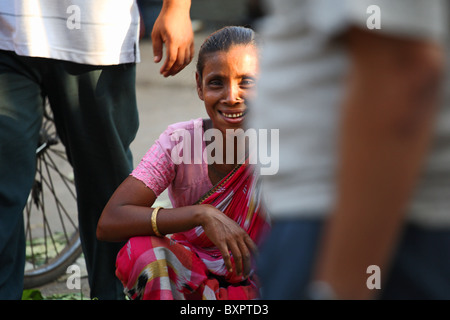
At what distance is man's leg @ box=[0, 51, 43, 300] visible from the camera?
2.23 metres

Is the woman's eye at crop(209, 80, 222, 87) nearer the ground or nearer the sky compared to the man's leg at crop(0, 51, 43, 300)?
nearer the sky

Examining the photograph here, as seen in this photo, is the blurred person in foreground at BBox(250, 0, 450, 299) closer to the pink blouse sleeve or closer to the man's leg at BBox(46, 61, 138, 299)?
the pink blouse sleeve

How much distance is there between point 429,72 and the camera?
805 millimetres

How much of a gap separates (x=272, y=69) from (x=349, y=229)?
0.88 ft

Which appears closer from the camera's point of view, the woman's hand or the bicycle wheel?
the woman's hand

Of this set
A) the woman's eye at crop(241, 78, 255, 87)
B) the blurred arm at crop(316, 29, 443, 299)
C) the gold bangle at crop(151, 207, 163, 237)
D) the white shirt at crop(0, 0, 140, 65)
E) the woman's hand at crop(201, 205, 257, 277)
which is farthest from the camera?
the woman's eye at crop(241, 78, 255, 87)

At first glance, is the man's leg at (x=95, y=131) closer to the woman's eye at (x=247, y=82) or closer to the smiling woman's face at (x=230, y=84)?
the smiling woman's face at (x=230, y=84)

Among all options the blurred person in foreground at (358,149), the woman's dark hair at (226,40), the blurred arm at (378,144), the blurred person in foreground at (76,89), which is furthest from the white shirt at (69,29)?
the blurred arm at (378,144)

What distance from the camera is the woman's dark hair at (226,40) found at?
2.34m

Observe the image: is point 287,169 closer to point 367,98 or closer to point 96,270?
point 367,98

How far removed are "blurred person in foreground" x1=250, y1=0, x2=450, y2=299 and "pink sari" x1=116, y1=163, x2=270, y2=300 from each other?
1071mm

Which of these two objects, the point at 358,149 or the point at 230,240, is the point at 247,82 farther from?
the point at 358,149

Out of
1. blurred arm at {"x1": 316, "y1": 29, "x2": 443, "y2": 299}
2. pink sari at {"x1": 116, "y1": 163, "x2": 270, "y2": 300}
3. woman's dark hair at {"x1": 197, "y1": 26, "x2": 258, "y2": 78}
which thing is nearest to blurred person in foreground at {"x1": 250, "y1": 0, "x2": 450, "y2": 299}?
blurred arm at {"x1": 316, "y1": 29, "x2": 443, "y2": 299}
